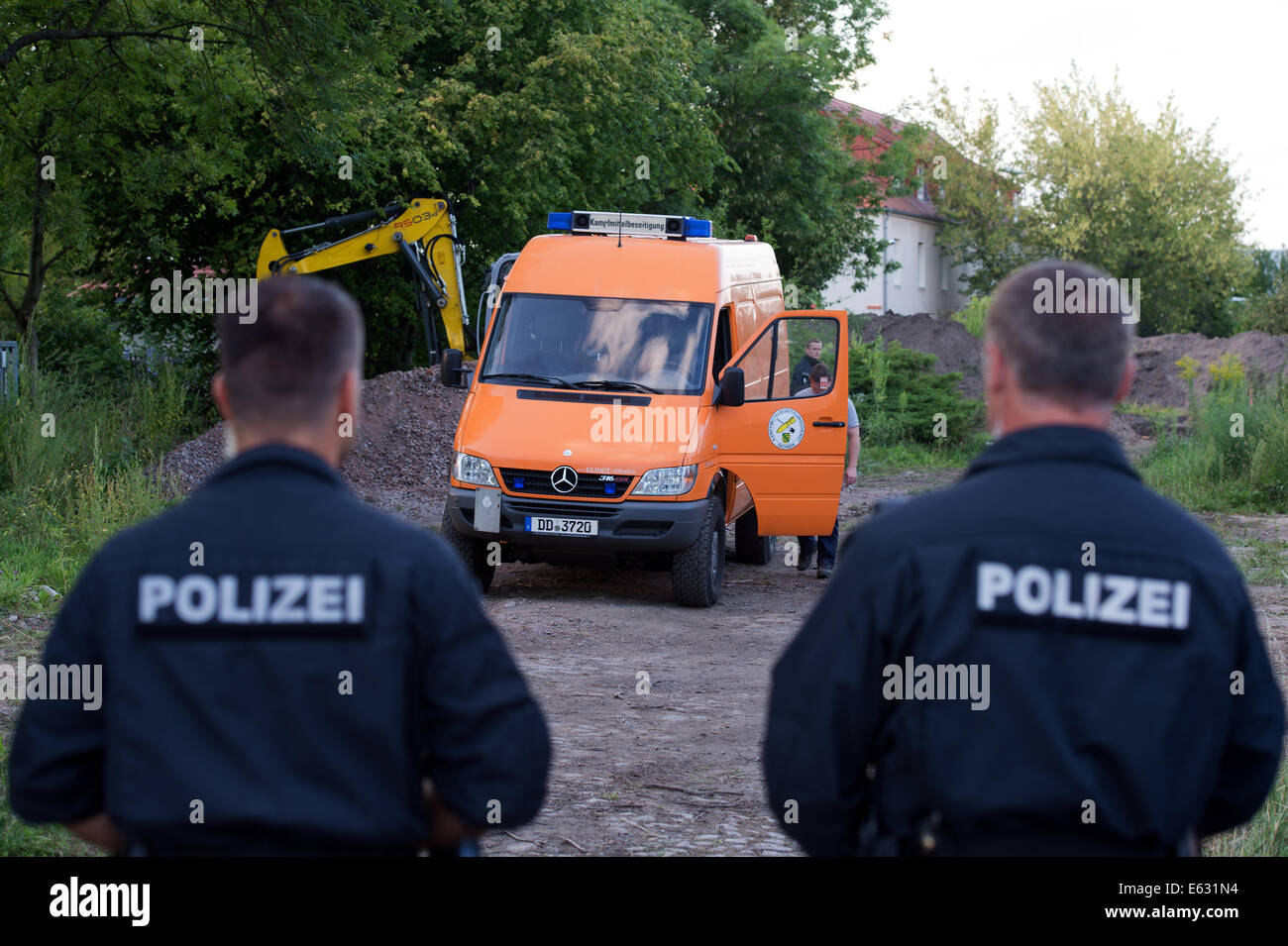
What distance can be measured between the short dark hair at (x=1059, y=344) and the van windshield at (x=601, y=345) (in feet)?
26.2

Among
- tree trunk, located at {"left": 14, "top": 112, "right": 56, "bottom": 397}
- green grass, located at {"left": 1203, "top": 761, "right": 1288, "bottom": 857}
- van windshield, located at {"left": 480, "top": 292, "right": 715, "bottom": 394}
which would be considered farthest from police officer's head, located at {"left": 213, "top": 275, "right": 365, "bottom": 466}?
tree trunk, located at {"left": 14, "top": 112, "right": 56, "bottom": 397}

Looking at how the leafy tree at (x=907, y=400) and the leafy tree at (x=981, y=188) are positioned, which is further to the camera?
the leafy tree at (x=981, y=188)

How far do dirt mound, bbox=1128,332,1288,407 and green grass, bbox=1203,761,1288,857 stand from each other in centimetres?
3092

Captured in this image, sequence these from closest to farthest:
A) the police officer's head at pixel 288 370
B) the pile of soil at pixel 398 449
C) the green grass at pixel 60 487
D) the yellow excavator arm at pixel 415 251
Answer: the police officer's head at pixel 288 370 → the green grass at pixel 60 487 → the pile of soil at pixel 398 449 → the yellow excavator arm at pixel 415 251

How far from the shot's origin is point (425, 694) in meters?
2.13

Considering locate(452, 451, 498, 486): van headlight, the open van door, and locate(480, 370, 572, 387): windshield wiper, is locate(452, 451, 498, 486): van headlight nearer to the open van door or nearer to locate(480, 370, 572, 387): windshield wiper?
locate(480, 370, 572, 387): windshield wiper

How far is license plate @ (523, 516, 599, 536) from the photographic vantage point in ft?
32.3

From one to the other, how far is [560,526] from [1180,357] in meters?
30.8

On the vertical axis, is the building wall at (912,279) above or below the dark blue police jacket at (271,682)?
above

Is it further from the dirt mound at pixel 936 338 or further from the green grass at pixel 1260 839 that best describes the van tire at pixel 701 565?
the dirt mound at pixel 936 338

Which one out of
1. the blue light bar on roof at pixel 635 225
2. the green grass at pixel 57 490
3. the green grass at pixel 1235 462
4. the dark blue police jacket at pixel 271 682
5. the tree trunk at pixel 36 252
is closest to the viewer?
the dark blue police jacket at pixel 271 682

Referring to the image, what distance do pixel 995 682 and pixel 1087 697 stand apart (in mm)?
142

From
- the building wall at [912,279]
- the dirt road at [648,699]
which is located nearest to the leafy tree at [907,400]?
the dirt road at [648,699]

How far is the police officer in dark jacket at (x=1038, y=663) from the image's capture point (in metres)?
2.03
